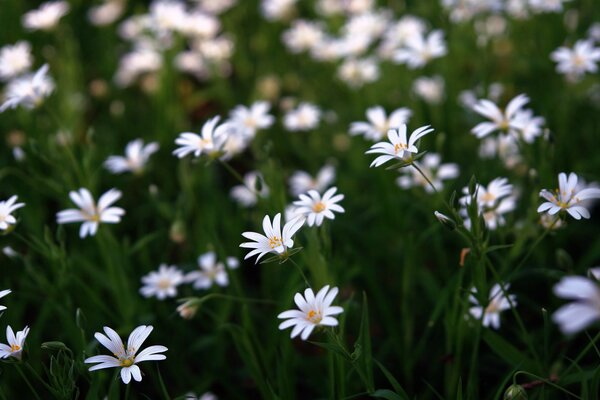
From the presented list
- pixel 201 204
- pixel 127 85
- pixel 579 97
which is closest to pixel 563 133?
pixel 579 97

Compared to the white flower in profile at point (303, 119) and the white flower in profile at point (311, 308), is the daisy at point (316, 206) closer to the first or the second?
the white flower in profile at point (311, 308)

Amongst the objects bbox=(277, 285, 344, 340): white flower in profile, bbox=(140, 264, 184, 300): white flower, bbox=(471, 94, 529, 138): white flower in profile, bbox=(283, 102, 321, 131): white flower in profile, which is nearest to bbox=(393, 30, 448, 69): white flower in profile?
bbox=(283, 102, 321, 131): white flower in profile

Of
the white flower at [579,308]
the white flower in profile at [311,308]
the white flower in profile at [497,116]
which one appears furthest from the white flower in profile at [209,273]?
the white flower at [579,308]

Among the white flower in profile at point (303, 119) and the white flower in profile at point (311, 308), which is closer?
the white flower in profile at point (311, 308)

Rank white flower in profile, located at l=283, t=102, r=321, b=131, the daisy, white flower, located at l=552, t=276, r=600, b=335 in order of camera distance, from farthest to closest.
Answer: white flower in profile, located at l=283, t=102, r=321, b=131 → the daisy → white flower, located at l=552, t=276, r=600, b=335

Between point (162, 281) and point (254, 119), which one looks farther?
point (254, 119)

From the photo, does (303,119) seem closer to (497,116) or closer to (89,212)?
(497,116)

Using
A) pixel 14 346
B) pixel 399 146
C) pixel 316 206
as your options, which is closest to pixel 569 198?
pixel 399 146

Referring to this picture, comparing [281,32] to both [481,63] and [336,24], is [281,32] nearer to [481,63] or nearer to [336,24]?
[336,24]

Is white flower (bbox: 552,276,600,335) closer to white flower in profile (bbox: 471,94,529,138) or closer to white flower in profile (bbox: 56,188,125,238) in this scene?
white flower in profile (bbox: 471,94,529,138)
